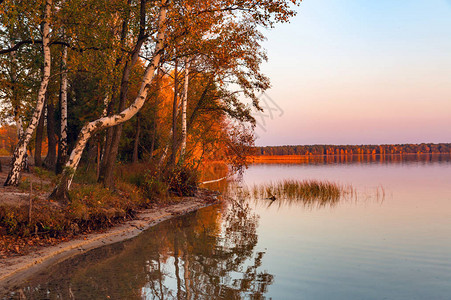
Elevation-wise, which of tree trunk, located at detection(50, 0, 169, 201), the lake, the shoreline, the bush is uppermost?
tree trunk, located at detection(50, 0, 169, 201)

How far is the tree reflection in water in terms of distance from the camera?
762cm

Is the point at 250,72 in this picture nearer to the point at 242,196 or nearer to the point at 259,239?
the point at 242,196

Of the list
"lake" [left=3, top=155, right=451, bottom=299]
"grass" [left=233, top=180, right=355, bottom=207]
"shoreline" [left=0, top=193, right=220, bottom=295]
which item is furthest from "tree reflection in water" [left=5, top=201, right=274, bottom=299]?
"grass" [left=233, top=180, right=355, bottom=207]

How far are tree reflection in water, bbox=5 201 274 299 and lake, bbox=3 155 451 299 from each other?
0.07 feet

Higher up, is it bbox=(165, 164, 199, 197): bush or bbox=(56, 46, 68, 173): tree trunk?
bbox=(56, 46, 68, 173): tree trunk

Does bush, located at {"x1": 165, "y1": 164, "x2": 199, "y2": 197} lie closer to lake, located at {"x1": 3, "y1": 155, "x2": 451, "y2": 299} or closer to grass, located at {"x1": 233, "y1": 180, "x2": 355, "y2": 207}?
lake, located at {"x1": 3, "y1": 155, "x2": 451, "y2": 299}

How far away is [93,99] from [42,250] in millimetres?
19726

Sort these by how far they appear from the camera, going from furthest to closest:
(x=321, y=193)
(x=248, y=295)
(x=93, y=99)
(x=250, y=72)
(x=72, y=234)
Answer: (x=93, y=99), (x=321, y=193), (x=250, y=72), (x=72, y=234), (x=248, y=295)

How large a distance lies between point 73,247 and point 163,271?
3.24 metres

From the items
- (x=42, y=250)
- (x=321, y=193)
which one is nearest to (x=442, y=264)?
(x=42, y=250)

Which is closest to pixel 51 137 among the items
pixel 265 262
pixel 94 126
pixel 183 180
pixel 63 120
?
pixel 63 120

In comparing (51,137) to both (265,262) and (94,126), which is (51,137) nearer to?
(94,126)

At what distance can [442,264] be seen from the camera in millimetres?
10969

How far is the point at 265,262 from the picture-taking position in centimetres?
1054
